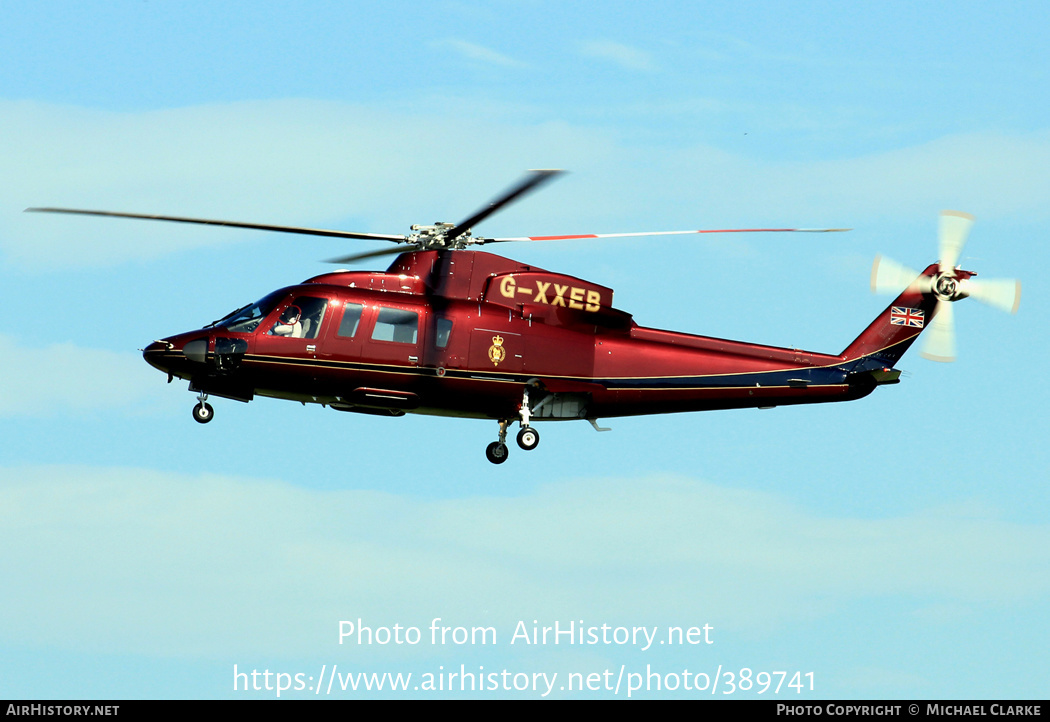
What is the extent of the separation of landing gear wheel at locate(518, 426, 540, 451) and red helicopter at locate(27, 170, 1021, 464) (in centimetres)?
3

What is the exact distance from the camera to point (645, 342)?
133ft

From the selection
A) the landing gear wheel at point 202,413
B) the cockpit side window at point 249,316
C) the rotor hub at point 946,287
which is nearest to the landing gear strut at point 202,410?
the landing gear wheel at point 202,413

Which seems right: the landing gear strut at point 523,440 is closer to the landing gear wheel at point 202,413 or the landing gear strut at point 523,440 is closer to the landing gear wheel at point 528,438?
the landing gear wheel at point 528,438

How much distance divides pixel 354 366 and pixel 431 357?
1986 mm

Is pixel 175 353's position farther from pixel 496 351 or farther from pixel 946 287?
pixel 946 287

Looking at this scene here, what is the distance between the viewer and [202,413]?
38656mm

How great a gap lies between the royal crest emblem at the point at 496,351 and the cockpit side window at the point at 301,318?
14.3 ft

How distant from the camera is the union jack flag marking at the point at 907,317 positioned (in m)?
43.0

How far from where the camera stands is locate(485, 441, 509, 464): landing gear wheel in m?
40.0

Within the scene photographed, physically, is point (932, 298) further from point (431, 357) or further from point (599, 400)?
point (431, 357)

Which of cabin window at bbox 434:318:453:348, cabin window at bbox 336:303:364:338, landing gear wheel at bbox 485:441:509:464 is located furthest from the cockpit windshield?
landing gear wheel at bbox 485:441:509:464

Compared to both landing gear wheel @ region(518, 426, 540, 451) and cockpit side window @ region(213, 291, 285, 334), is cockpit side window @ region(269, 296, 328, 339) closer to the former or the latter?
cockpit side window @ region(213, 291, 285, 334)

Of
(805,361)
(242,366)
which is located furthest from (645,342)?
(242,366)
